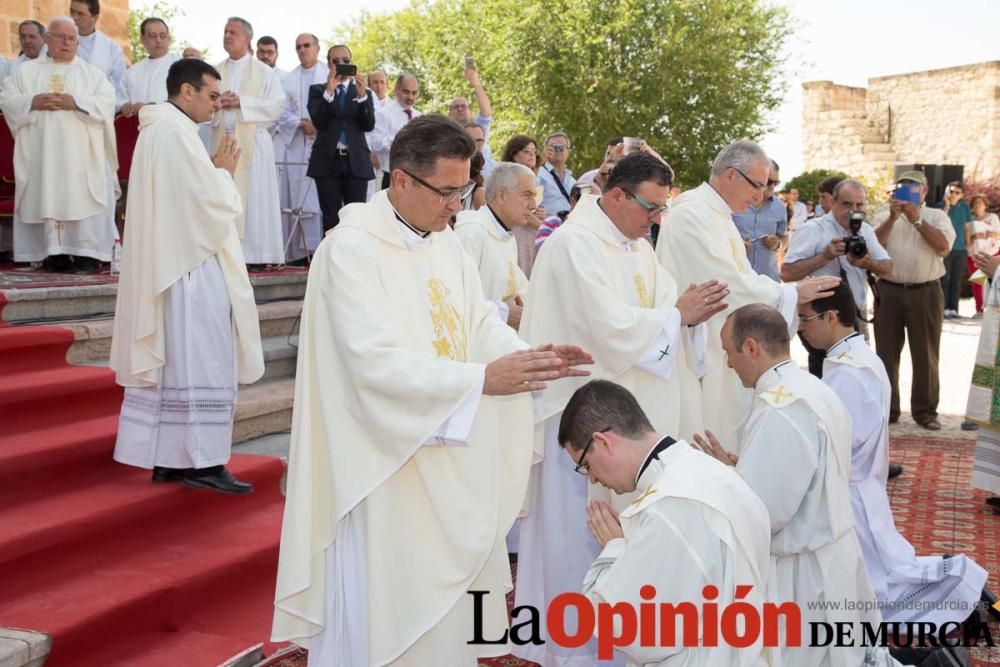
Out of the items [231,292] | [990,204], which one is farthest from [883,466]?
[990,204]

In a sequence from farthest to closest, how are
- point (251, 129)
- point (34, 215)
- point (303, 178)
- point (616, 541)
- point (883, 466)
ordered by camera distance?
point (303, 178), point (251, 129), point (34, 215), point (883, 466), point (616, 541)

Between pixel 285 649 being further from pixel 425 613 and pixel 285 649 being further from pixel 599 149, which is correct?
pixel 599 149

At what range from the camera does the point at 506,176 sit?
6375 mm

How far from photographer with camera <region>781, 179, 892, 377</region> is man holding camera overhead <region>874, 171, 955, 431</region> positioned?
1.50 ft

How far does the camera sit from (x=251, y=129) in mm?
10109

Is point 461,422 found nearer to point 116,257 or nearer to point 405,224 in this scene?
point 405,224

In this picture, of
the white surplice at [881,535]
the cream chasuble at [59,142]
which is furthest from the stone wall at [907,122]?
the white surplice at [881,535]

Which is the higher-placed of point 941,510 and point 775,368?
point 775,368

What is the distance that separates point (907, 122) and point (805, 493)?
27652 mm

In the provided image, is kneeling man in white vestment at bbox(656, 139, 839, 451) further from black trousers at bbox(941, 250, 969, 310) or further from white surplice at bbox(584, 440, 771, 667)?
→ black trousers at bbox(941, 250, 969, 310)

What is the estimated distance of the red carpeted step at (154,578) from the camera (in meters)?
4.28

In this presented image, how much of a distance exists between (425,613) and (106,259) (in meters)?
6.50

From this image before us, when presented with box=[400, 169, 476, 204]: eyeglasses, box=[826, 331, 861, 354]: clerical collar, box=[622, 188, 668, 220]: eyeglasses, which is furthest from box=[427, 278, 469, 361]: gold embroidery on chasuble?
box=[826, 331, 861, 354]: clerical collar

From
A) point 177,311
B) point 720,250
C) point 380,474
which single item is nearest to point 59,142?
point 177,311
